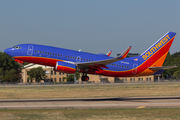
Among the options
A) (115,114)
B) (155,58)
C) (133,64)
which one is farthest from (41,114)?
(155,58)

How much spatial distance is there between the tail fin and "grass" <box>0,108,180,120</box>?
2359 centimetres

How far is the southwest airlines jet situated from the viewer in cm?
4197

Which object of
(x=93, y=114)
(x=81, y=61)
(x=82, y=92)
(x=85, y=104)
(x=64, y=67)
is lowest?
(x=93, y=114)

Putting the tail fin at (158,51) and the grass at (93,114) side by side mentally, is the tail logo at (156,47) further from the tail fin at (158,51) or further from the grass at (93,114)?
the grass at (93,114)

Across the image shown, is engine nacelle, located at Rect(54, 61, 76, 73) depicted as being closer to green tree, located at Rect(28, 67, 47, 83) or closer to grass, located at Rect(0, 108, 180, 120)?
grass, located at Rect(0, 108, 180, 120)

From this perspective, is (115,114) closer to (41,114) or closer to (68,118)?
(68,118)

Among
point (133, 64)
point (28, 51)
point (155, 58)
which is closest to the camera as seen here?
point (28, 51)

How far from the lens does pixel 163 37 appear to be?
184 ft

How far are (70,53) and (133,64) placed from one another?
1303cm

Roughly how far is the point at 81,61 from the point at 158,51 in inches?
753

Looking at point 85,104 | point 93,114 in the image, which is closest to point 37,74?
point 85,104

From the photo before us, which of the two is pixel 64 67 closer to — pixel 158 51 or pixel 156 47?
pixel 158 51

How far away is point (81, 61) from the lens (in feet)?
145

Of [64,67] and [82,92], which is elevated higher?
[64,67]
